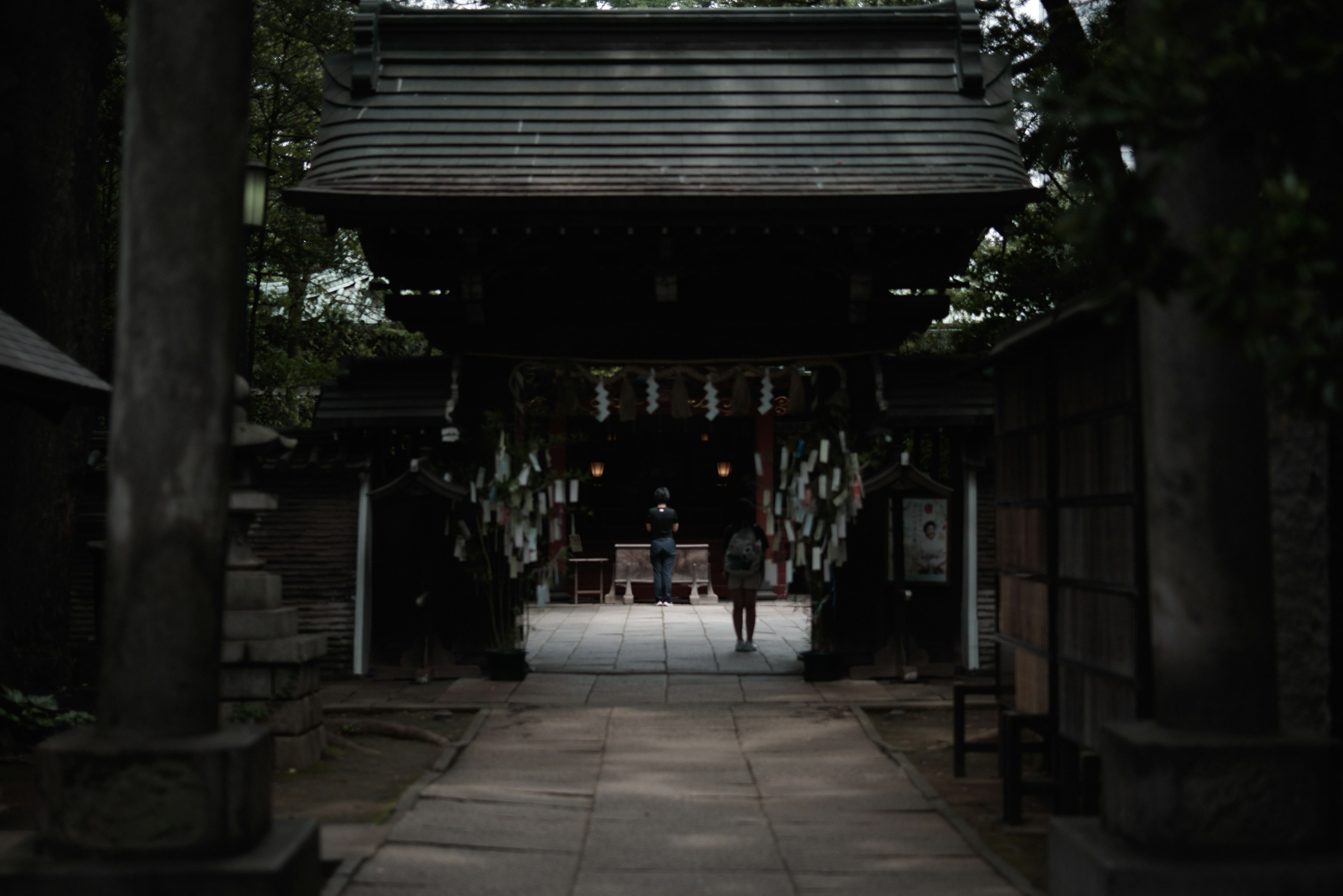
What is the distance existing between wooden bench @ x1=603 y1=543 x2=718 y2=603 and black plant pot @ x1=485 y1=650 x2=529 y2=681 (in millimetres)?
10257

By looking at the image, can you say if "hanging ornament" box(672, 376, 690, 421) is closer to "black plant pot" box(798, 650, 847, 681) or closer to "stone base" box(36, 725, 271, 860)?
"black plant pot" box(798, 650, 847, 681)

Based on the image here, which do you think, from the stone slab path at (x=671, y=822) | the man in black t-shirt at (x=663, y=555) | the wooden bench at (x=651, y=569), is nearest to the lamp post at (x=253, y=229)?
the stone slab path at (x=671, y=822)

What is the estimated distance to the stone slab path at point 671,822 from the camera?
5285mm

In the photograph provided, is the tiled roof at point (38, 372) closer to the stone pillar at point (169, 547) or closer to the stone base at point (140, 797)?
the stone pillar at point (169, 547)

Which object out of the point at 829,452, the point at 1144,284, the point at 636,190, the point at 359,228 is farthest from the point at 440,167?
the point at 1144,284

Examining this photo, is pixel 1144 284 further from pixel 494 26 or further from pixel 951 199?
pixel 494 26

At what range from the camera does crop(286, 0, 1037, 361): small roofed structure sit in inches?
428

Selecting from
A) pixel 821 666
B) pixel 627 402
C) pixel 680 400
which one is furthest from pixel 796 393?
pixel 821 666

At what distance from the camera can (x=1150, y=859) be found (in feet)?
12.7

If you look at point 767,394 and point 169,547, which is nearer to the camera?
point 169,547

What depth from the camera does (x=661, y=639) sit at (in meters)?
15.5

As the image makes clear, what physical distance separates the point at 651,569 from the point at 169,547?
1844 cm

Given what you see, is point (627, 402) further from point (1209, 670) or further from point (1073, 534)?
point (1209, 670)

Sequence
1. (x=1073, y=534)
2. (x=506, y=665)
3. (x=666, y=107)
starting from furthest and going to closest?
(x=666, y=107) → (x=506, y=665) → (x=1073, y=534)
